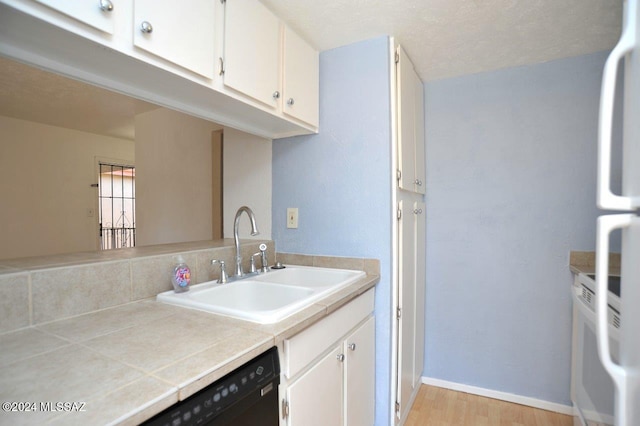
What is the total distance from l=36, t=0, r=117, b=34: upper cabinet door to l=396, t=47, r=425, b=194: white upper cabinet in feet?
4.12

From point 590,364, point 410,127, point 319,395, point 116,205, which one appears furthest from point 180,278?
point 116,205

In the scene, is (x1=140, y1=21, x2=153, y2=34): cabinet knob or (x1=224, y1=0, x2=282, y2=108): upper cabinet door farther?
(x1=224, y1=0, x2=282, y2=108): upper cabinet door

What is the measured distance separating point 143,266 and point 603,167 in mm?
1391

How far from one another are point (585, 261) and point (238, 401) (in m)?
2.06

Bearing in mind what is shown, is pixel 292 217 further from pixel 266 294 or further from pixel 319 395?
pixel 319 395

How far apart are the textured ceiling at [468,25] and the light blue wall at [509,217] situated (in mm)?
244

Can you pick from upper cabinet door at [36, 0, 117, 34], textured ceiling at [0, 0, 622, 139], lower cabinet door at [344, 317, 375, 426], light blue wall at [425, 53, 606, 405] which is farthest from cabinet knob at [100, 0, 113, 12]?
light blue wall at [425, 53, 606, 405]

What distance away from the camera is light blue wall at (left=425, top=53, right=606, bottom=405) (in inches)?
75.0

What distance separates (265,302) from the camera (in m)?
1.43

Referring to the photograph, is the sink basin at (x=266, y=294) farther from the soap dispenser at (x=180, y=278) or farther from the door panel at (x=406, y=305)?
the door panel at (x=406, y=305)

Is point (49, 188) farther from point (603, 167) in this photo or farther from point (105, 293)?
point (603, 167)

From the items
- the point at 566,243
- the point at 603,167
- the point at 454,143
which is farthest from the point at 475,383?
the point at 603,167

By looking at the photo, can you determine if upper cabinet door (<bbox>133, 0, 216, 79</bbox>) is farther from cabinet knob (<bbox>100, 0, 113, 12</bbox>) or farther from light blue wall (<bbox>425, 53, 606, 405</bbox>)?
light blue wall (<bbox>425, 53, 606, 405</bbox>)

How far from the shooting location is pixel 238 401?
0.74 meters
